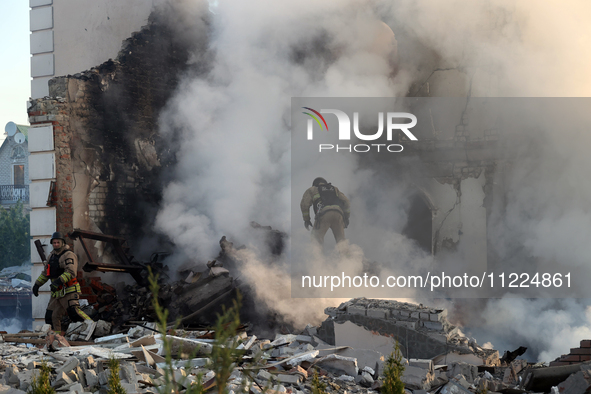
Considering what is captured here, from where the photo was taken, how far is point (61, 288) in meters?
7.90

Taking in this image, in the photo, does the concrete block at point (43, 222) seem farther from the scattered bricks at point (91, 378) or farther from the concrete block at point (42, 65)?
the scattered bricks at point (91, 378)

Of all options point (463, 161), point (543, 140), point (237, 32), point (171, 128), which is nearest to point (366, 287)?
point (463, 161)

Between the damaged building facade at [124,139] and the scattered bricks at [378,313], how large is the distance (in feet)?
6.43

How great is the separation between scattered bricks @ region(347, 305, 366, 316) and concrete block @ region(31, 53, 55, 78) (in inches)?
277

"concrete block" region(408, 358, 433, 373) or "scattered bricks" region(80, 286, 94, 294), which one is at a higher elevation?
"scattered bricks" region(80, 286, 94, 294)

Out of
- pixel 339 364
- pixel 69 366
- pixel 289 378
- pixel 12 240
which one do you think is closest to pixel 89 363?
pixel 69 366

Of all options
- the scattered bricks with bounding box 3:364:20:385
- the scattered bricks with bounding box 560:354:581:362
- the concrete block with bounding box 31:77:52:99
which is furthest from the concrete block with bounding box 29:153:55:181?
the scattered bricks with bounding box 560:354:581:362

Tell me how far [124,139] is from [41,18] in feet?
9.83

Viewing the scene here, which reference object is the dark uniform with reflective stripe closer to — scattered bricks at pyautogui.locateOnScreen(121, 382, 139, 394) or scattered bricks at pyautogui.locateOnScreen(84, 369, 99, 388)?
scattered bricks at pyautogui.locateOnScreen(84, 369, 99, 388)

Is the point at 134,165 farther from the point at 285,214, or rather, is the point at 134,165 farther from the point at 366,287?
the point at 366,287

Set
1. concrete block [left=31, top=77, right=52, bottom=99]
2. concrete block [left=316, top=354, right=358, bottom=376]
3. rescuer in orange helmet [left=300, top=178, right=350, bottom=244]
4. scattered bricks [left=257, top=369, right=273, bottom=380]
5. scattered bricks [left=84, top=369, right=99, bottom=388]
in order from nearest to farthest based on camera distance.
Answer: scattered bricks [left=84, top=369, right=99, bottom=388] < scattered bricks [left=257, top=369, right=273, bottom=380] < concrete block [left=316, top=354, right=358, bottom=376] < rescuer in orange helmet [left=300, top=178, right=350, bottom=244] < concrete block [left=31, top=77, right=52, bottom=99]

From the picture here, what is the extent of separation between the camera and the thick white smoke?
832 cm

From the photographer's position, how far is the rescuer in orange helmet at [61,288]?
784 cm

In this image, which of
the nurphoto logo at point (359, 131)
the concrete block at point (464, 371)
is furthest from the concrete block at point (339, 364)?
the nurphoto logo at point (359, 131)
